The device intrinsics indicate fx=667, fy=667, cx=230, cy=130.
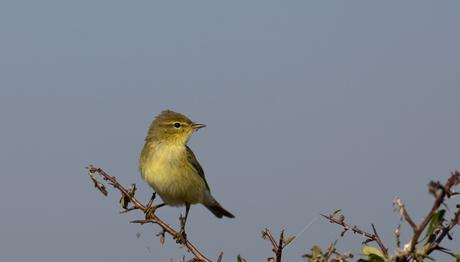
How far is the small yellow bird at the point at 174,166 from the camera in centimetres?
656

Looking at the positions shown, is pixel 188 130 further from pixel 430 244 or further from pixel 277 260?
pixel 430 244

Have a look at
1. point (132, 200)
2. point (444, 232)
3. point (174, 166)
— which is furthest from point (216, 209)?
point (444, 232)

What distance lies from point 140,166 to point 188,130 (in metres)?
0.74

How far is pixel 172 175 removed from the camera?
6.64m

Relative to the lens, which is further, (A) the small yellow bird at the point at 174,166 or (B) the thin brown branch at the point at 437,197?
(A) the small yellow bird at the point at 174,166

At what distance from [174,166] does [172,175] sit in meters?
0.12

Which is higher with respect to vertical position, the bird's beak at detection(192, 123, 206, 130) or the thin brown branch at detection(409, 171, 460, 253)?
the bird's beak at detection(192, 123, 206, 130)

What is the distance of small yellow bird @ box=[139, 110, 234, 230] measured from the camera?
21.5 feet

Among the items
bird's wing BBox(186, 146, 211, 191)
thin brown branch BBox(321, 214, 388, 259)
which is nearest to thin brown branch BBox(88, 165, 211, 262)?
thin brown branch BBox(321, 214, 388, 259)

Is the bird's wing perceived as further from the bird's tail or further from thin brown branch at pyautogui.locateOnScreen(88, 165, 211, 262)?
thin brown branch at pyautogui.locateOnScreen(88, 165, 211, 262)

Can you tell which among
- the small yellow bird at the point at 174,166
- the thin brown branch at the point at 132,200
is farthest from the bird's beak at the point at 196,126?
the thin brown branch at the point at 132,200

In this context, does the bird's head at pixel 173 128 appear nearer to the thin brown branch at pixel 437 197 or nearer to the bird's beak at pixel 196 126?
the bird's beak at pixel 196 126

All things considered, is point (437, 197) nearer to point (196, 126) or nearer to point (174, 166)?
point (174, 166)

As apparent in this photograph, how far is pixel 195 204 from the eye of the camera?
273 inches
